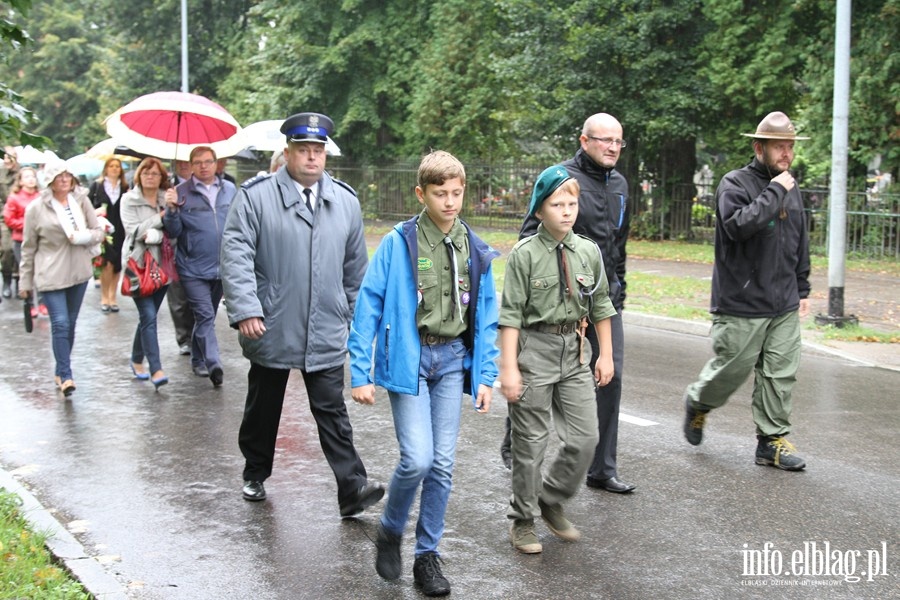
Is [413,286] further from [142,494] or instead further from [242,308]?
[142,494]

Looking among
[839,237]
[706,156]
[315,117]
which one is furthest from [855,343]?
[706,156]

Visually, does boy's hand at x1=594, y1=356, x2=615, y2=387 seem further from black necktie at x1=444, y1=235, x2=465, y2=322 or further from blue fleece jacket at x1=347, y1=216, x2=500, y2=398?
black necktie at x1=444, y1=235, x2=465, y2=322

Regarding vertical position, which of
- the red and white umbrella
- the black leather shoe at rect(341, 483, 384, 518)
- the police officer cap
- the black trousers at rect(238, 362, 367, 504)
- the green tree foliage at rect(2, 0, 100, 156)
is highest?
the green tree foliage at rect(2, 0, 100, 156)

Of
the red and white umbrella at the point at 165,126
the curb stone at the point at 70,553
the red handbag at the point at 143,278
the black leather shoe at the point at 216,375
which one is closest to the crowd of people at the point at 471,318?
the curb stone at the point at 70,553

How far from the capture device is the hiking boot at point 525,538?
515 cm

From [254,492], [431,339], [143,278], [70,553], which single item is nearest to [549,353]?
[431,339]

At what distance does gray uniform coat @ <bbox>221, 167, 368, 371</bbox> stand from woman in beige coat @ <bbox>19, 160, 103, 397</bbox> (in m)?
3.75

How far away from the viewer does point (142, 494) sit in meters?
6.20

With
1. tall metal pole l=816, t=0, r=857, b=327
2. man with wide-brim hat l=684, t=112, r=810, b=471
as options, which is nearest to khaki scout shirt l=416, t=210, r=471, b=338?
man with wide-brim hat l=684, t=112, r=810, b=471

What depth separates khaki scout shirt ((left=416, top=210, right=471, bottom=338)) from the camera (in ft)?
15.3

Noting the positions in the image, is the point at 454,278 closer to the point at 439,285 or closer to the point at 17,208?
the point at 439,285

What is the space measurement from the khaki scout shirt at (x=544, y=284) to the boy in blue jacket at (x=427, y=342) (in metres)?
0.37

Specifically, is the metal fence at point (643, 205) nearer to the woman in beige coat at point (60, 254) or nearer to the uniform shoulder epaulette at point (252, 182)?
the woman in beige coat at point (60, 254)

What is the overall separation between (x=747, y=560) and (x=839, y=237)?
27.3 ft
